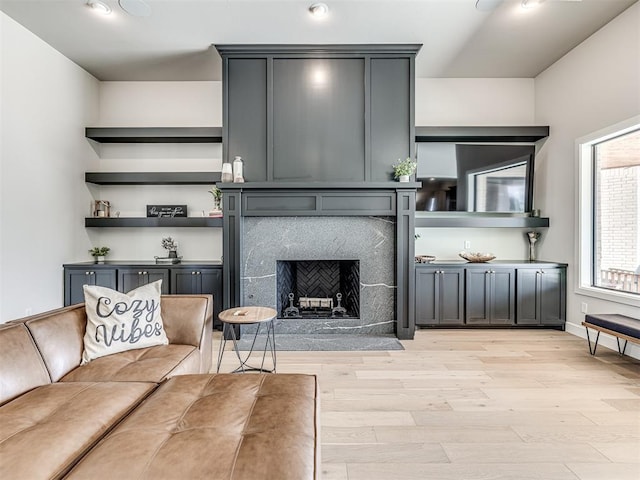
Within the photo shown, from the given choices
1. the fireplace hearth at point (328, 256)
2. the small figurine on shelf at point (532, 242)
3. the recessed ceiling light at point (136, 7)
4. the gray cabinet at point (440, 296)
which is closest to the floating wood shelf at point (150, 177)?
the fireplace hearth at point (328, 256)

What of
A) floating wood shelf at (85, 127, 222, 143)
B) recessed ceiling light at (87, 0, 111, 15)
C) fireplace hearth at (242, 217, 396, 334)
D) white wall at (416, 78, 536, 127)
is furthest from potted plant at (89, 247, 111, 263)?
white wall at (416, 78, 536, 127)

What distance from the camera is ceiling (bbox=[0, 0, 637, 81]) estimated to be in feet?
10.1

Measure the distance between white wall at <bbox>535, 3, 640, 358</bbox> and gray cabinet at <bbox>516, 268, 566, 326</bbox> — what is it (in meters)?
0.11

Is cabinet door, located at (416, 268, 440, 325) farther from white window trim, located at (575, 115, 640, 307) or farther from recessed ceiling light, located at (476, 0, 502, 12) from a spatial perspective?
recessed ceiling light, located at (476, 0, 502, 12)

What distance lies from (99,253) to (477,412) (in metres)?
4.77

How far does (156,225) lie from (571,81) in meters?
5.57

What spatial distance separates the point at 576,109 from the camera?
378cm

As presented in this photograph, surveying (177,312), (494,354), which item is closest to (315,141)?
(177,312)

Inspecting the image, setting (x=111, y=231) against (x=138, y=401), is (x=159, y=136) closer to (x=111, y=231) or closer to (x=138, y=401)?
(x=111, y=231)

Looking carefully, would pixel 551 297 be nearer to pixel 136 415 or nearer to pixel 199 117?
pixel 136 415

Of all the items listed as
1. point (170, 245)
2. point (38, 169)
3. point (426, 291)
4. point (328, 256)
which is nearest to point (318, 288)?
point (328, 256)

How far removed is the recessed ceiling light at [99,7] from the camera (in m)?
3.01

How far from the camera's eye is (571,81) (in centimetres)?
384

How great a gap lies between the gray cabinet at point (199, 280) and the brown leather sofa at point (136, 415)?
75.9 inches
